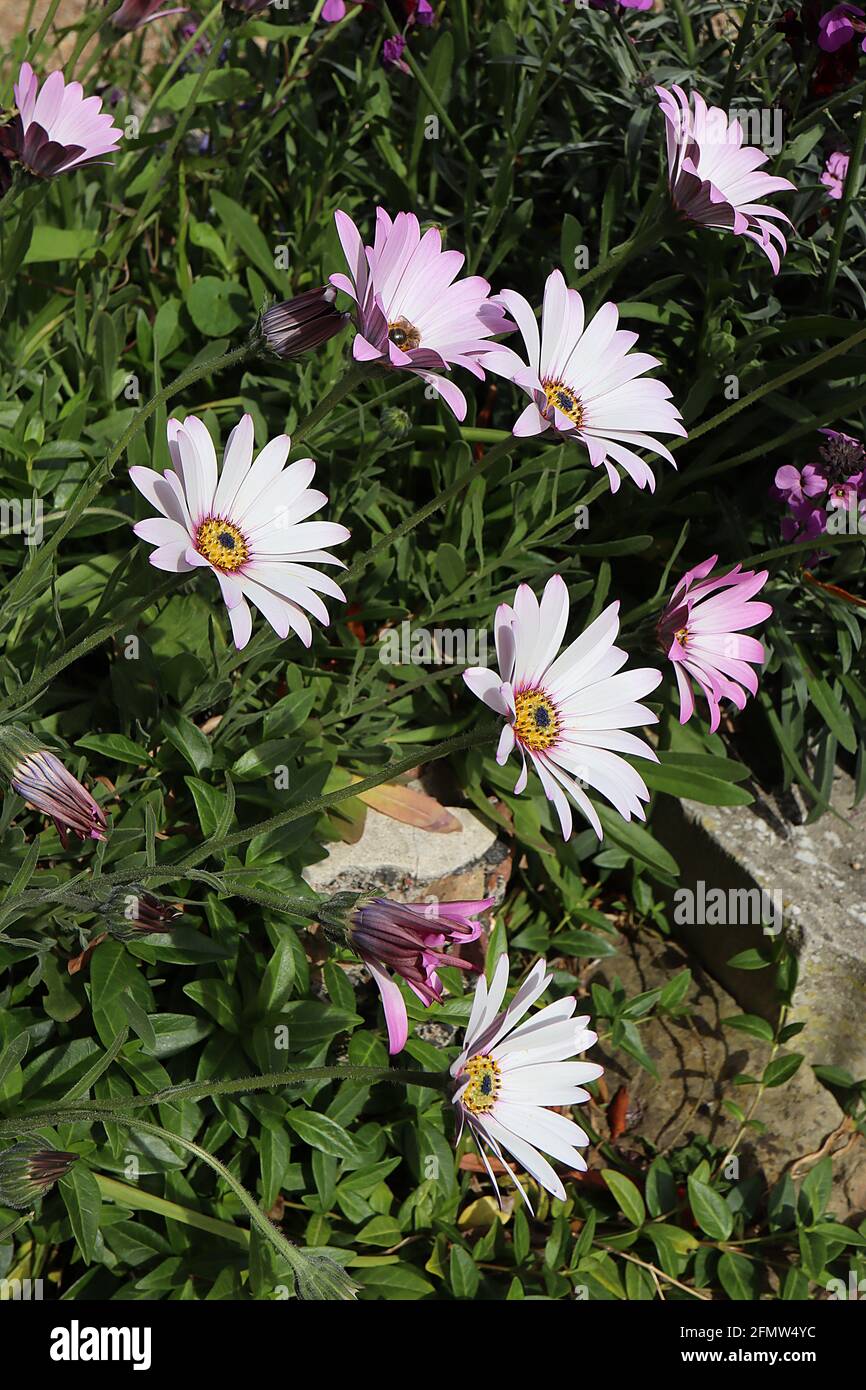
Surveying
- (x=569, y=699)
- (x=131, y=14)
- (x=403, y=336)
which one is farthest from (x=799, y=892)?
(x=131, y=14)

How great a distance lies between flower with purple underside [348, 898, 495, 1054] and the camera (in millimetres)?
1423

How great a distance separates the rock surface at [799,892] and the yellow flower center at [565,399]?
4.25 feet

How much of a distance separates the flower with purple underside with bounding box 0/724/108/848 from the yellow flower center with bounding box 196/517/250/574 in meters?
0.32

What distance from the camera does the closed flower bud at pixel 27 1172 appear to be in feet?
4.82

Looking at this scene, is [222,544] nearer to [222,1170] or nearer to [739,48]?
[222,1170]

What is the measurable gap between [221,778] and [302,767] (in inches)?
6.6

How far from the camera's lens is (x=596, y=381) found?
1.81 m

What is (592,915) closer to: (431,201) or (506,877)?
(506,877)

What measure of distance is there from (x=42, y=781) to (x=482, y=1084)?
2.19ft

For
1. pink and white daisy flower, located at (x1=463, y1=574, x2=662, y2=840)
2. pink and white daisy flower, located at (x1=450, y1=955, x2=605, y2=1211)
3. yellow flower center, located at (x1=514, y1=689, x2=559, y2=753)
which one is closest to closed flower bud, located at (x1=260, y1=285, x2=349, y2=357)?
pink and white daisy flower, located at (x1=463, y1=574, x2=662, y2=840)

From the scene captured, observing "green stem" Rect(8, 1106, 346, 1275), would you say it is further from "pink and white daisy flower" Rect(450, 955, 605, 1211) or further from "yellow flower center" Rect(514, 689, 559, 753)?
"yellow flower center" Rect(514, 689, 559, 753)

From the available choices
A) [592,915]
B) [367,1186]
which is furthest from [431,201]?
[367,1186]
